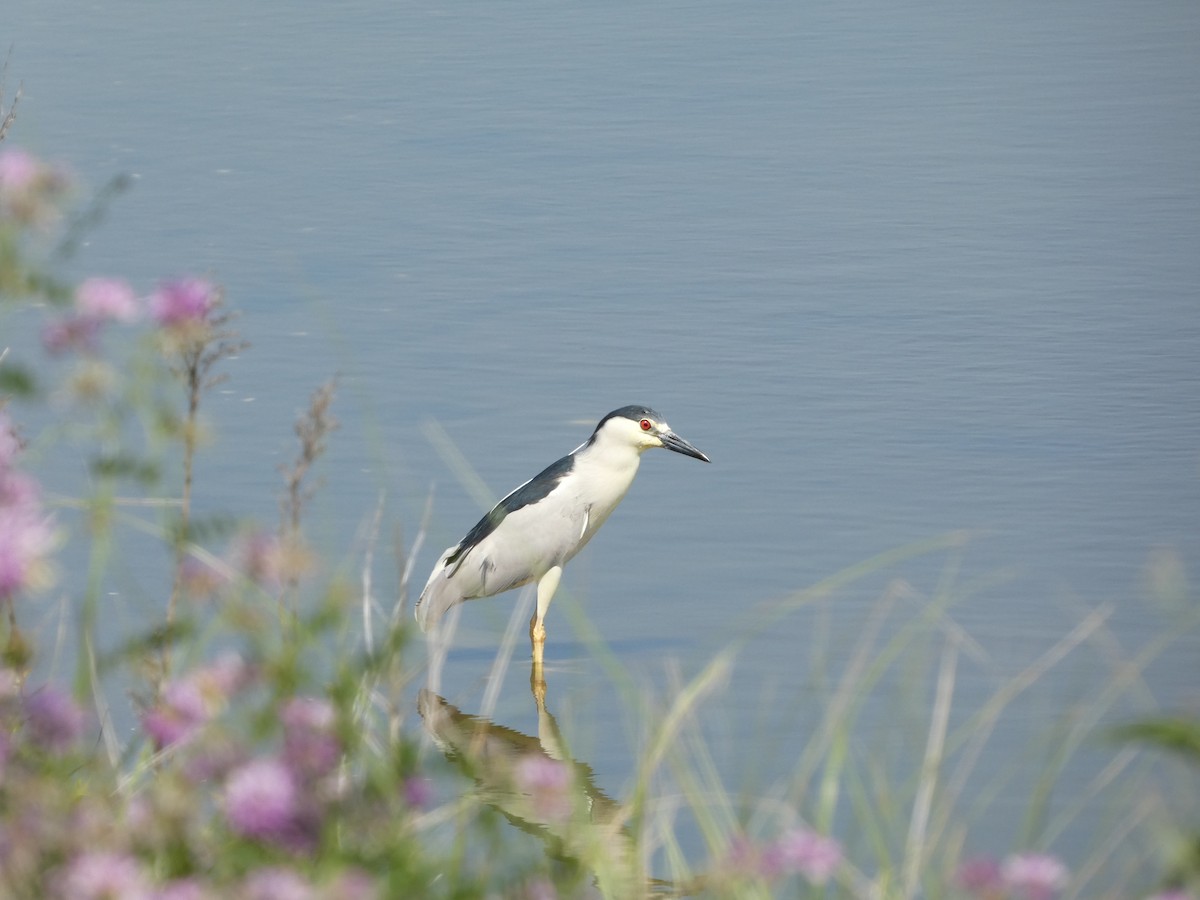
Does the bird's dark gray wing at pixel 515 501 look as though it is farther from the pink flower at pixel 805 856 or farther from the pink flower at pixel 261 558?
the pink flower at pixel 261 558

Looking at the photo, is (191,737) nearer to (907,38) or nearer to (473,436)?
(473,436)

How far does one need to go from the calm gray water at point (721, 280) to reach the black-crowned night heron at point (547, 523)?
0.59 ft

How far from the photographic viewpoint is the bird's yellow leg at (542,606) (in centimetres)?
686

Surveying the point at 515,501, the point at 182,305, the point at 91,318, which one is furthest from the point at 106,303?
the point at 515,501

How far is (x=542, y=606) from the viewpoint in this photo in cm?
700

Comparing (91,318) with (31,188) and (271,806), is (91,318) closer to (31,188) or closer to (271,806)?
(31,188)

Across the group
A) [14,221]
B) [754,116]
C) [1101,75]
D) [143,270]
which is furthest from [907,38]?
[14,221]

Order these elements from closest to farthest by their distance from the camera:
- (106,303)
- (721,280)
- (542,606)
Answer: (106,303), (542,606), (721,280)

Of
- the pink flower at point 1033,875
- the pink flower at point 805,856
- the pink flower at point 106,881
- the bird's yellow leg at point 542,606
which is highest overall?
the pink flower at point 106,881

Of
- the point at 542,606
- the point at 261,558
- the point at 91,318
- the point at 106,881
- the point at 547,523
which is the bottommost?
the point at 542,606

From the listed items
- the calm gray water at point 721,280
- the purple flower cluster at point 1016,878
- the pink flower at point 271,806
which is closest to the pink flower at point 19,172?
the calm gray water at point 721,280

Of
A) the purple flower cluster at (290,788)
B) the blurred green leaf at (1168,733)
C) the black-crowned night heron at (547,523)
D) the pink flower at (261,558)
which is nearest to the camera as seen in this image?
the purple flower cluster at (290,788)

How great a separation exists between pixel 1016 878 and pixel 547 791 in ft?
1.89

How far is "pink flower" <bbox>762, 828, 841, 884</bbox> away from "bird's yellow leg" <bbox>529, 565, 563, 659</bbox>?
3.64 m
